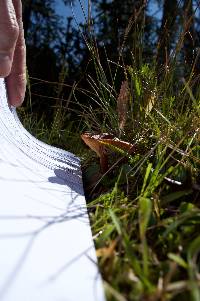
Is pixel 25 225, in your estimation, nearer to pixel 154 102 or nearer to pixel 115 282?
pixel 115 282

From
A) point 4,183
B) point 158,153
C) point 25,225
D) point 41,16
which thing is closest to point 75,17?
point 158,153

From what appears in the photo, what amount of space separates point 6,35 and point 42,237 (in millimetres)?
602

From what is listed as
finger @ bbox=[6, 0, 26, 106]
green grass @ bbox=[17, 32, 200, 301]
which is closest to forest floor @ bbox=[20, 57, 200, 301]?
green grass @ bbox=[17, 32, 200, 301]

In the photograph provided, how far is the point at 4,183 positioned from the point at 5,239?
10.6 inches

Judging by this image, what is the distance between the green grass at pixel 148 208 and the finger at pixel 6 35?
366mm

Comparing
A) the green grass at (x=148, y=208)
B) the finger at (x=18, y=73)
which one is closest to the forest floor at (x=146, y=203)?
the green grass at (x=148, y=208)

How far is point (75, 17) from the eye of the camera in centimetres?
149

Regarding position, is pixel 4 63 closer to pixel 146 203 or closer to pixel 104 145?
pixel 104 145

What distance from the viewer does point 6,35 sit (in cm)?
105

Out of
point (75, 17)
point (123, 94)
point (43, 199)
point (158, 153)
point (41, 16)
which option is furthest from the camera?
point (41, 16)

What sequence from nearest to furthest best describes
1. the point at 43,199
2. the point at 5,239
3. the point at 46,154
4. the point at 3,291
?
the point at 3,291, the point at 5,239, the point at 43,199, the point at 46,154

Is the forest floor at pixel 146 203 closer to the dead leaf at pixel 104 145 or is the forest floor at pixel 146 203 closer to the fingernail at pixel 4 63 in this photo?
the dead leaf at pixel 104 145

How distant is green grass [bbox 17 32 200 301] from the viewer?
1.80 feet

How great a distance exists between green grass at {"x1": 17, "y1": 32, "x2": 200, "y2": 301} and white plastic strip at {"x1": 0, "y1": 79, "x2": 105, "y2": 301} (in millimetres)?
31
